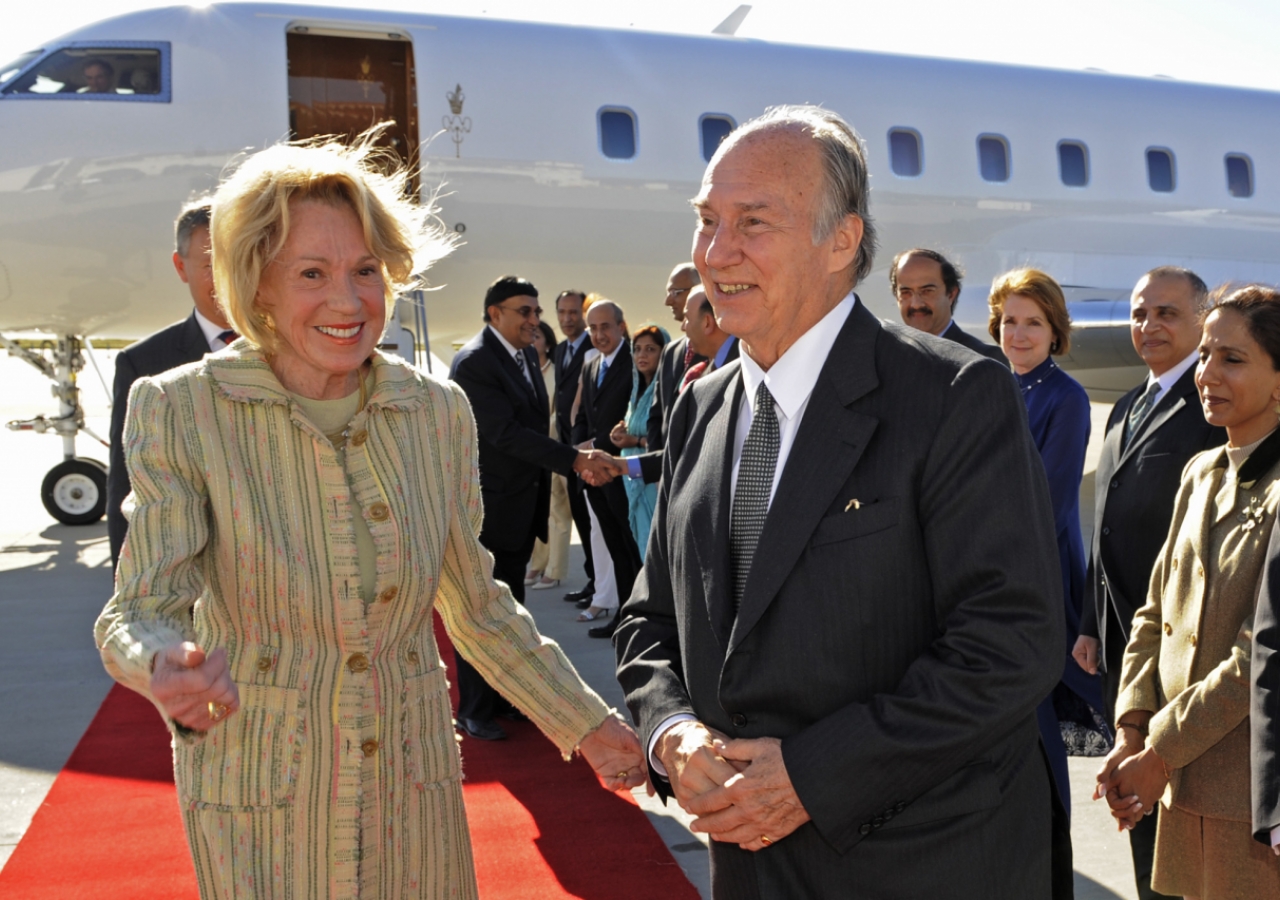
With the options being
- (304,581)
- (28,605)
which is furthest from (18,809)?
(28,605)

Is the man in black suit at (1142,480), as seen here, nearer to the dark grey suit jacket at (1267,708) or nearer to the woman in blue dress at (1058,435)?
the woman in blue dress at (1058,435)

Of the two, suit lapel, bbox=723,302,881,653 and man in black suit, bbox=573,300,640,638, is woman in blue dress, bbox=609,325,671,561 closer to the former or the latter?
man in black suit, bbox=573,300,640,638

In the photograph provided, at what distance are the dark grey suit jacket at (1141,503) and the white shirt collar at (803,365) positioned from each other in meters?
1.61

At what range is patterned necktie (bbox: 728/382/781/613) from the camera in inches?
67.4

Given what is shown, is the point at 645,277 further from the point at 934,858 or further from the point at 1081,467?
the point at 934,858

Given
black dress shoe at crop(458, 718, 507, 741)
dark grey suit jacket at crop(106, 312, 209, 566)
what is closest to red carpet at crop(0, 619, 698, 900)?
black dress shoe at crop(458, 718, 507, 741)

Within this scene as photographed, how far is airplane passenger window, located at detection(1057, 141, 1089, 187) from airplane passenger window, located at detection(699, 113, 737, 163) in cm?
337

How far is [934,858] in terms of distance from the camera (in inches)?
62.4

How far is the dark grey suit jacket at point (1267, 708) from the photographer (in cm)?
188

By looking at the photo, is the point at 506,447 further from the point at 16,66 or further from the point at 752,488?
the point at 16,66

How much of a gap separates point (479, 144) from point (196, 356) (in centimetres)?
607

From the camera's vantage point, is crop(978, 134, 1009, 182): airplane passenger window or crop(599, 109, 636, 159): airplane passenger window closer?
crop(599, 109, 636, 159): airplane passenger window

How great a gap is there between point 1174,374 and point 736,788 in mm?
2263

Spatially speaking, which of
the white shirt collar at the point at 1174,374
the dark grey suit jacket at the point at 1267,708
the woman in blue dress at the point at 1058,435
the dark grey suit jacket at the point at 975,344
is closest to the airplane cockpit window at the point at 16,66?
the dark grey suit jacket at the point at 975,344
